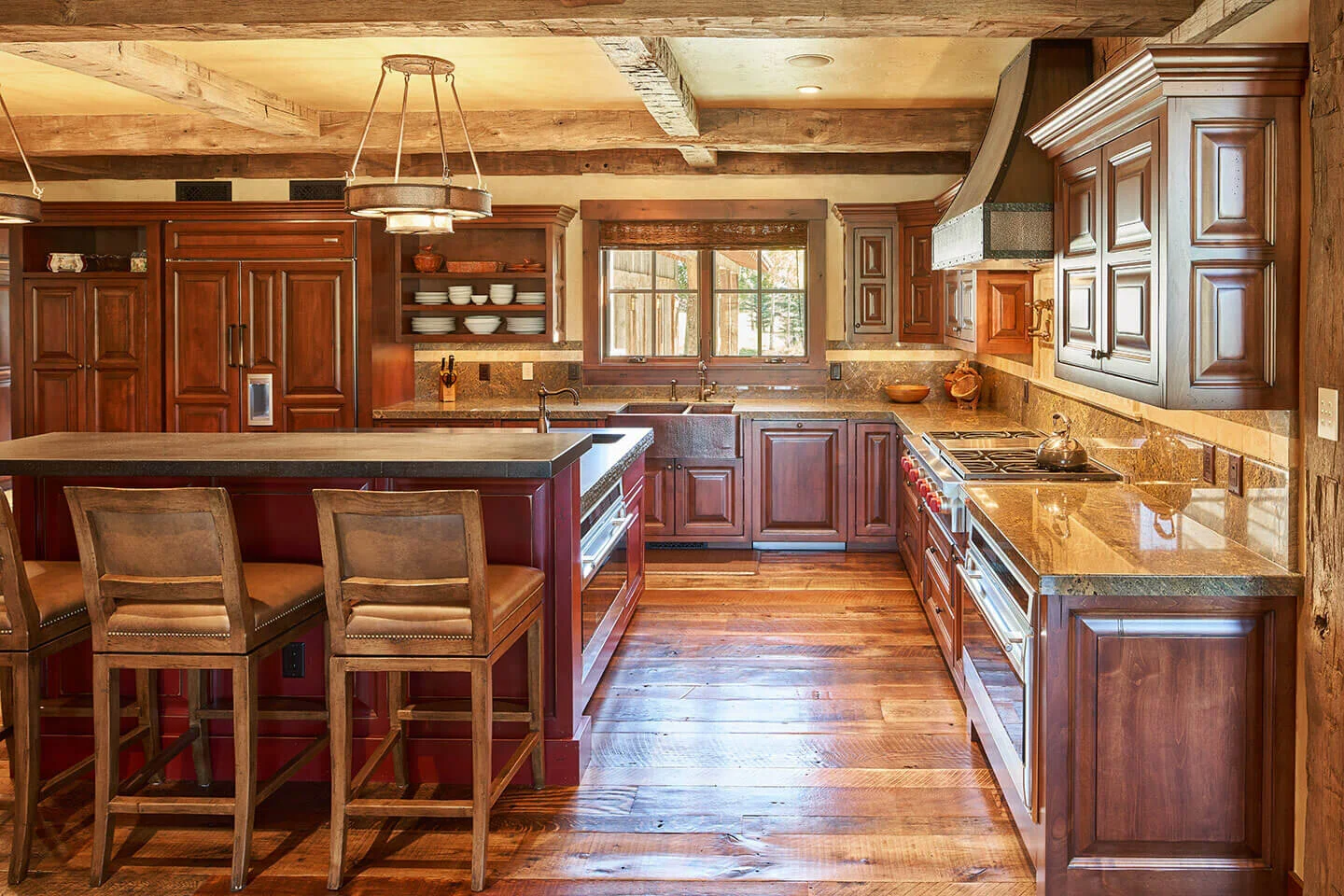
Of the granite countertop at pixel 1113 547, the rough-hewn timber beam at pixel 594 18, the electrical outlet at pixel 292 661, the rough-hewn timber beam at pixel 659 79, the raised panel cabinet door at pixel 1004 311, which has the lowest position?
the electrical outlet at pixel 292 661

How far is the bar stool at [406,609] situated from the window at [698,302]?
192 inches

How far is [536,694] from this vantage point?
365 cm

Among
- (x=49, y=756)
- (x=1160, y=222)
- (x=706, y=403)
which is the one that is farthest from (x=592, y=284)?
(x=1160, y=222)

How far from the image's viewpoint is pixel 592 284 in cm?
782

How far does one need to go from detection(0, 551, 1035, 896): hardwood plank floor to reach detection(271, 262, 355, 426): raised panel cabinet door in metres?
3.03

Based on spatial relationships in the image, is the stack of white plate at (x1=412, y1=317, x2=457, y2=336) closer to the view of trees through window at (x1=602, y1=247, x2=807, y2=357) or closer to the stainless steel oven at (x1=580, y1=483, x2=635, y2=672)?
the view of trees through window at (x1=602, y1=247, x2=807, y2=357)

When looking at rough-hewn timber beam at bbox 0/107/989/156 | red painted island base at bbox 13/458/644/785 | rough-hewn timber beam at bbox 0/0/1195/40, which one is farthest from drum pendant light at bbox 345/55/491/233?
rough-hewn timber beam at bbox 0/107/989/156

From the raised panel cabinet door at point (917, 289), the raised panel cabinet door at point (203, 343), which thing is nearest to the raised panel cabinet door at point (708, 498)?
the raised panel cabinet door at point (917, 289)

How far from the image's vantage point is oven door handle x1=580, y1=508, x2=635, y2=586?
→ 4133 mm

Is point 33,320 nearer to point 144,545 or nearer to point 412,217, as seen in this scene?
point 412,217

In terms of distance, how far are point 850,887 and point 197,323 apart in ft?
18.6

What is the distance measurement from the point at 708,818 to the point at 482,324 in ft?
15.3

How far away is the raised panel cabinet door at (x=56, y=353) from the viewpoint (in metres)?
7.38

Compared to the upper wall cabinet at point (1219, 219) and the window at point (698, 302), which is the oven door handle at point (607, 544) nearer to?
the upper wall cabinet at point (1219, 219)
